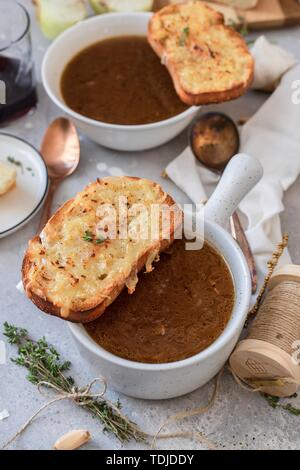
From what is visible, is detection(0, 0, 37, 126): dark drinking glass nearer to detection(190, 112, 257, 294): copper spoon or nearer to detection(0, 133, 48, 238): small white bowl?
detection(0, 133, 48, 238): small white bowl

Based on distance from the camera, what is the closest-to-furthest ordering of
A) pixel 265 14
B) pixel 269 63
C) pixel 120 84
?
pixel 120 84 < pixel 269 63 < pixel 265 14

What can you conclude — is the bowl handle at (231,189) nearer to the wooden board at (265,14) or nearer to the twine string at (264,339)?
the twine string at (264,339)

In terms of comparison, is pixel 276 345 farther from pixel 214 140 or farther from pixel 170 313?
pixel 214 140

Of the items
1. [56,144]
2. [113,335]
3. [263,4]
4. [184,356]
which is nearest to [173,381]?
[184,356]

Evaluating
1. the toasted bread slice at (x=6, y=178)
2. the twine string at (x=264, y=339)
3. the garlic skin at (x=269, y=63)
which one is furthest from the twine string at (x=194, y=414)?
the garlic skin at (x=269, y=63)

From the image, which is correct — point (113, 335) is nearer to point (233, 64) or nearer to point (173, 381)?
point (173, 381)

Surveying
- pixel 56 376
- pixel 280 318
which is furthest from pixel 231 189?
pixel 56 376
